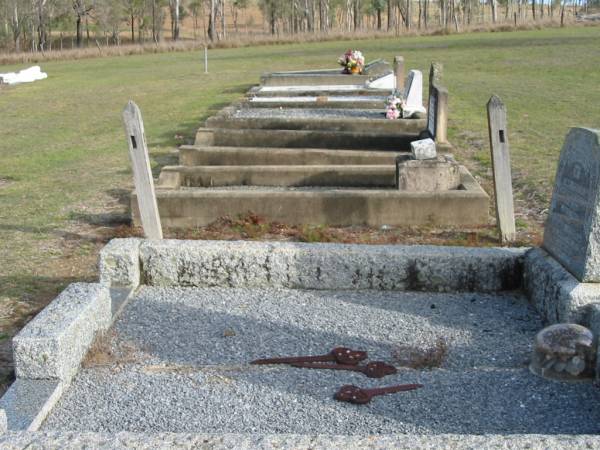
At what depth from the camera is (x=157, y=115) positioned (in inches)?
757

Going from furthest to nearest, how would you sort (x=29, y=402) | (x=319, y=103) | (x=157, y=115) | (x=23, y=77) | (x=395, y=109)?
(x=23, y=77) → (x=157, y=115) → (x=319, y=103) → (x=395, y=109) → (x=29, y=402)

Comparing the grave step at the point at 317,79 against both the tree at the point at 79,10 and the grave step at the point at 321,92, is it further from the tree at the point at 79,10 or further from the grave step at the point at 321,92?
the tree at the point at 79,10

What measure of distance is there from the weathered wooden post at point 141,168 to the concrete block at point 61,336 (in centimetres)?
236

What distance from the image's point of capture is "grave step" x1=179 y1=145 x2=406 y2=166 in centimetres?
1069

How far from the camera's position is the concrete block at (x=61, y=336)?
13.6 feet

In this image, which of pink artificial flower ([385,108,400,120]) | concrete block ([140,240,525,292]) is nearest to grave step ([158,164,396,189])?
pink artificial flower ([385,108,400,120])

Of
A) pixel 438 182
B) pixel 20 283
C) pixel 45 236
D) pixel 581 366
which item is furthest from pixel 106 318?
pixel 438 182

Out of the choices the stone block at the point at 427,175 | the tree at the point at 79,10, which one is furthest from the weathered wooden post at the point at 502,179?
the tree at the point at 79,10

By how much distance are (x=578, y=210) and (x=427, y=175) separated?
4.12m

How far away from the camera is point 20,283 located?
6.59 meters

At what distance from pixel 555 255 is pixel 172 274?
2.66 m

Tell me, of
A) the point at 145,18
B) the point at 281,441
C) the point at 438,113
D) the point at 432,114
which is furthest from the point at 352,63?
the point at 145,18

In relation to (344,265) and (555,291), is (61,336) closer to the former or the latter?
(344,265)

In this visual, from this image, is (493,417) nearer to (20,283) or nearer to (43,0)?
(20,283)
